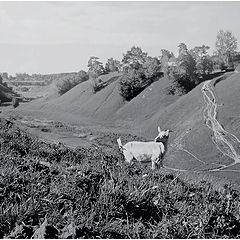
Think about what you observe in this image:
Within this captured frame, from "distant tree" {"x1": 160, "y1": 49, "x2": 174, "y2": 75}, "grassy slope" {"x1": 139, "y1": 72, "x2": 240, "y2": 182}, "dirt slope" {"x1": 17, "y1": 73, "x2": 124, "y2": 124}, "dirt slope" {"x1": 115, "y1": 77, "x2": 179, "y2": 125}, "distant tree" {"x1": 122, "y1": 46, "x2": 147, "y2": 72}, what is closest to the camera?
"grassy slope" {"x1": 139, "y1": 72, "x2": 240, "y2": 182}

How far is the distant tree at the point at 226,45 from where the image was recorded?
368ft

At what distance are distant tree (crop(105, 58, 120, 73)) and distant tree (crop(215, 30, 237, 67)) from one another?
177 feet

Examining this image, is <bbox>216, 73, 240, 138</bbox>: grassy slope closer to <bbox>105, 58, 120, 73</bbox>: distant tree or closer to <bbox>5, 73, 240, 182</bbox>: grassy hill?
<bbox>5, 73, 240, 182</bbox>: grassy hill

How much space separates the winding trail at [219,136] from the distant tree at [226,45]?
39764 millimetres

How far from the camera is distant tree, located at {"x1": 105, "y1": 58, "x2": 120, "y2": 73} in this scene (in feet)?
513

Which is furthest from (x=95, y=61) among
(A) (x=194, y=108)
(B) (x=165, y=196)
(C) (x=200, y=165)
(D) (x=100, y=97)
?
(B) (x=165, y=196)

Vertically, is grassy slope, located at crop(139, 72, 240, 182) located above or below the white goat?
below

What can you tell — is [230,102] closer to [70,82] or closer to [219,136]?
[219,136]

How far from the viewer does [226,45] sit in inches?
4459

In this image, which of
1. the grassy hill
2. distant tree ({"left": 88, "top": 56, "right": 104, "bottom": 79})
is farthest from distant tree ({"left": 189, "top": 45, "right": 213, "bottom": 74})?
distant tree ({"left": 88, "top": 56, "right": 104, "bottom": 79})

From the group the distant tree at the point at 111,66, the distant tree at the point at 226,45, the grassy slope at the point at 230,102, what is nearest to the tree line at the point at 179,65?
the distant tree at the point at 226,45

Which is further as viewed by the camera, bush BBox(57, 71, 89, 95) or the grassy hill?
bush BBox(57, 71, 89, 95)

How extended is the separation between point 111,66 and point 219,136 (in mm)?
105525

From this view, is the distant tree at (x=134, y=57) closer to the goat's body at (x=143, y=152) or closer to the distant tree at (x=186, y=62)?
the distant tree at (x=186, y=62)
